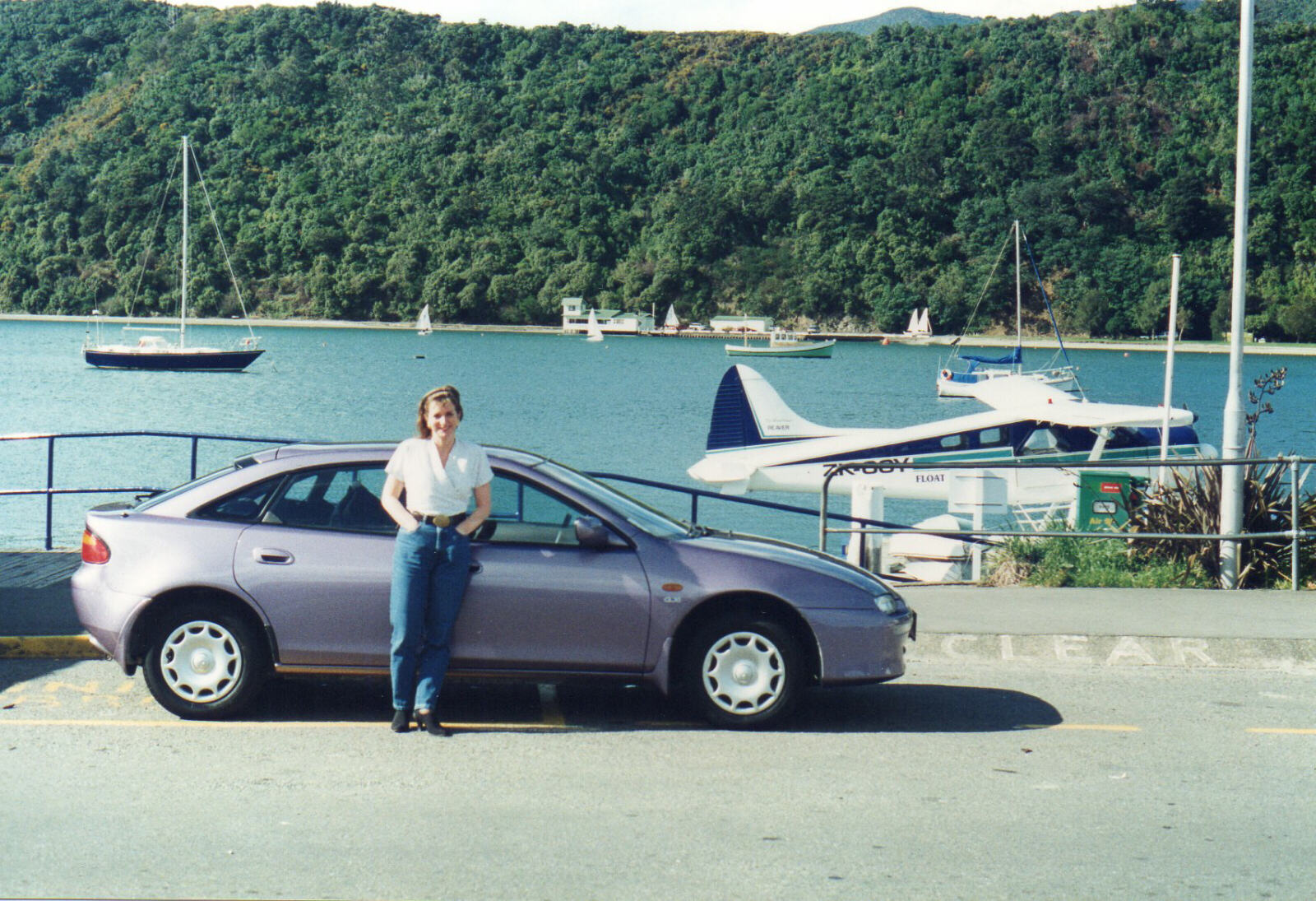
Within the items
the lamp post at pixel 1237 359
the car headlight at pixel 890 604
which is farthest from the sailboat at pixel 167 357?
the car headlight at pixel 890 604

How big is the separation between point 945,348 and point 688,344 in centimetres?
2514

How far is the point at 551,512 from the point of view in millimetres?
7434

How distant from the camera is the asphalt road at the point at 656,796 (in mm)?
5109

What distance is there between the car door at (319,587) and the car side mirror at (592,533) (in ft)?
3.12

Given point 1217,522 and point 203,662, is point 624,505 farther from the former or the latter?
point 1217,522

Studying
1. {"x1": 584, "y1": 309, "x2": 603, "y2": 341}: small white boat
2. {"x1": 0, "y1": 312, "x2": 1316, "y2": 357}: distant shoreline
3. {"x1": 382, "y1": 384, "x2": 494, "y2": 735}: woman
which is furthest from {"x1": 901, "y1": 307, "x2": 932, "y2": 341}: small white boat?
{"x1": 382, "y1": 384, "x2": 494, "y2": 735}: woman

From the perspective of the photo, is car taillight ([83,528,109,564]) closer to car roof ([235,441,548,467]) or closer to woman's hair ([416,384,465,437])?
car roof ([235,441,548,467])

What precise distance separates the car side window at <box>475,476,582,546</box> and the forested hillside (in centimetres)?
13658

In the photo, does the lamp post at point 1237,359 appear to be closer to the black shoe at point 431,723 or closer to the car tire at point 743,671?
the car tire at point 743,671

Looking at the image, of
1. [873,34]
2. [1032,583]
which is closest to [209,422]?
[1032,583]

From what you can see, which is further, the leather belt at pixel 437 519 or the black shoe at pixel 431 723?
the black shoe at pixel 431 723

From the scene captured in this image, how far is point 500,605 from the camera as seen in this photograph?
721cm

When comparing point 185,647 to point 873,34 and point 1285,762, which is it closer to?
point 1285,762

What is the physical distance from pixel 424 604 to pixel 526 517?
29.0 inches
